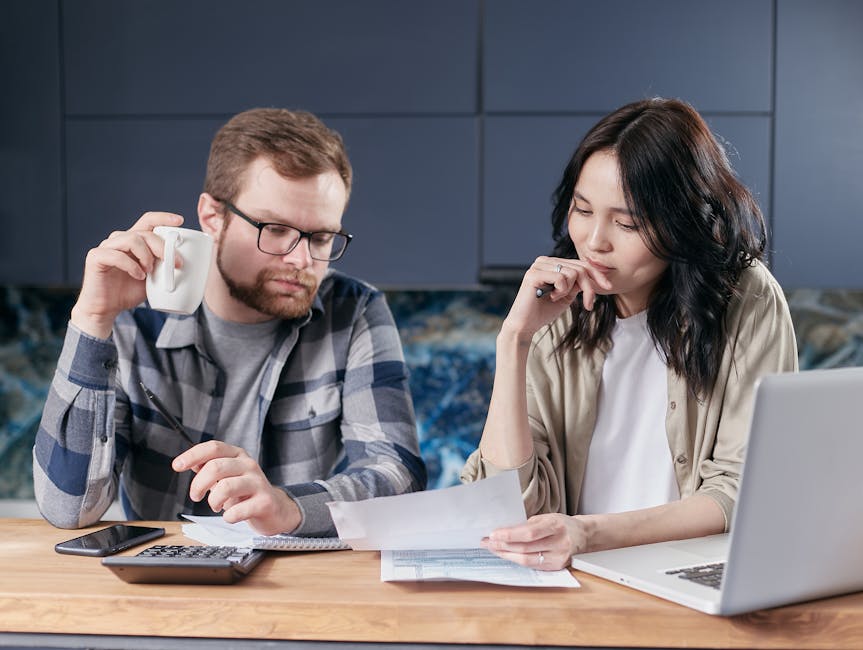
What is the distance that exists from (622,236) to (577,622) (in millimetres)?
666

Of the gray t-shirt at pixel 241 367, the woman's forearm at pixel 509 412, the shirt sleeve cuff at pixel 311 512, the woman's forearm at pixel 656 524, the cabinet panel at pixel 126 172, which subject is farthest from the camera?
the cabinet panel at pixel 126 172

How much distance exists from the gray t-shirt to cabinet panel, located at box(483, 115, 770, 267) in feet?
3.28

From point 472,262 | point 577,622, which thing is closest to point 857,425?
point 577,622

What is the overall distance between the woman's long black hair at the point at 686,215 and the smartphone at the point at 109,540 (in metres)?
0.83

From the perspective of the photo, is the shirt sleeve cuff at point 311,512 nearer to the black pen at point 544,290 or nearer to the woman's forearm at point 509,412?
the woman's forearm at point 509,412

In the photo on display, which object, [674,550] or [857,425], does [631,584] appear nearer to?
[674,550]

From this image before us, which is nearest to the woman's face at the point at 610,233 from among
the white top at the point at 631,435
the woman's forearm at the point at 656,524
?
the white top at the point at 631,435

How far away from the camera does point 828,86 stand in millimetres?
2359

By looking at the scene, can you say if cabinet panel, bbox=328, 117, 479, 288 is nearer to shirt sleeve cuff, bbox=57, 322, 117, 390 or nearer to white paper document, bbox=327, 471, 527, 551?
shirt sleeve cuff, bbox=57, 322, 117, 390

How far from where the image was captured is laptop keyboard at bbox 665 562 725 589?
0.92 m

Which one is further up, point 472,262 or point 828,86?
point 828,86

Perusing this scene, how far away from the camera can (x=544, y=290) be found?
4.32ft

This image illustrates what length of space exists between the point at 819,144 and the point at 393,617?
201 centimetres

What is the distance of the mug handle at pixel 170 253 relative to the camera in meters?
1.19
